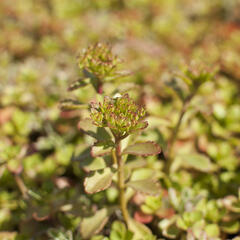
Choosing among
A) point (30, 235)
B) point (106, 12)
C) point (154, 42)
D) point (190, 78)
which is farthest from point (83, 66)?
point (106, 12)

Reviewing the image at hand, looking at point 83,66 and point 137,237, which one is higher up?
point 83,66

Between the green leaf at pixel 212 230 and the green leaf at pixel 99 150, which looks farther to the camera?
the green leaf at pixel 212 230

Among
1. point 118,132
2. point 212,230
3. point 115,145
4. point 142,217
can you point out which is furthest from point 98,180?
point 212,230

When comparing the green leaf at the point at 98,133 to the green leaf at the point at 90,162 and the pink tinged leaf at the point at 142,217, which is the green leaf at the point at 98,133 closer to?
the green leaf at the point at 90,162

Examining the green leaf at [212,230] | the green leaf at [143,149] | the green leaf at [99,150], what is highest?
the green leaf at [99,150]

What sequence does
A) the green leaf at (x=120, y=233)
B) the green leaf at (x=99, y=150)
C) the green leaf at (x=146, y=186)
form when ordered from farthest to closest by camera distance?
the green leaf at (x=120, y=233)
the green leaf at (x=146, y=186)
the green leaf at (x=99, y=150)

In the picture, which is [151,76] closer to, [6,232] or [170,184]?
[170,184]

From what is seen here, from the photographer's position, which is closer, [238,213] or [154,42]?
[238,213]

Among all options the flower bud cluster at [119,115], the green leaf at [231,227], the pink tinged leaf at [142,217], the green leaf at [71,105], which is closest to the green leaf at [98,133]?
the flower bud cluster at [119,115]
